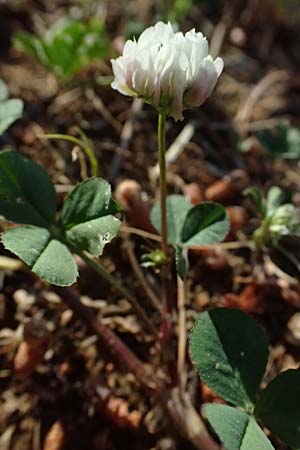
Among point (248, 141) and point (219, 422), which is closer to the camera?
point (219, 422)

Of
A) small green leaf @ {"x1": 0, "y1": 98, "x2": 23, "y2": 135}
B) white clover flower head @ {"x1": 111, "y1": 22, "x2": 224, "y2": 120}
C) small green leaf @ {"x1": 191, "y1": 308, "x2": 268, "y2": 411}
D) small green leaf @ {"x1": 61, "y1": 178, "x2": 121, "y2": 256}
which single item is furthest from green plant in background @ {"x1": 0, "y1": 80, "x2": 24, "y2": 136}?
small green leaf @ {"x1": 191, "y1": 308, "x2": 268, "y2": 411}

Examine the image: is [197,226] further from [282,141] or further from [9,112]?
[282,141]

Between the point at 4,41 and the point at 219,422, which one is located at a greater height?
the point at 4,41

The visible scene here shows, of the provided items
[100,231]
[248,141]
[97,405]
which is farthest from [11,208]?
[248,141]

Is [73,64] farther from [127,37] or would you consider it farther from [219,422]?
[219,422]

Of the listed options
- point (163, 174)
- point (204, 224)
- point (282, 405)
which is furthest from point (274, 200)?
point (282, 405)

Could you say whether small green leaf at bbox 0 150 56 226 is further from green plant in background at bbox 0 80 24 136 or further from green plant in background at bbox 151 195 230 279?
green plant in background at bbox 151 195 230 279
